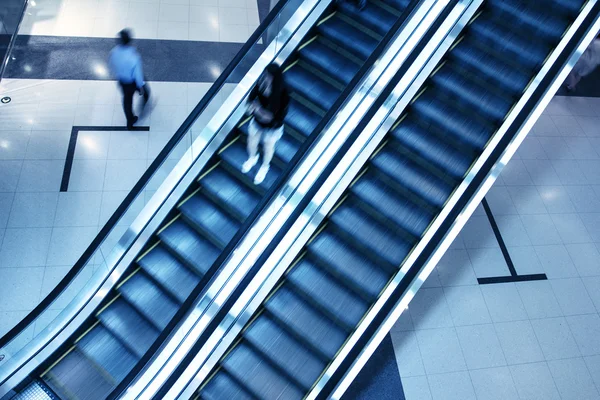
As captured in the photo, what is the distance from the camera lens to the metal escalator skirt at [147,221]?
481 centimetres

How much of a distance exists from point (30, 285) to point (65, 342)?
36.8 inches

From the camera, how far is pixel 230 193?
17.3 feet

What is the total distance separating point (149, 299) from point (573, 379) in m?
4.78

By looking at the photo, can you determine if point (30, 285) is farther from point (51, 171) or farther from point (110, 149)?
point (110, 149)

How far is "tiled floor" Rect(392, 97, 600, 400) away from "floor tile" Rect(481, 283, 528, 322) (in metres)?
0.01

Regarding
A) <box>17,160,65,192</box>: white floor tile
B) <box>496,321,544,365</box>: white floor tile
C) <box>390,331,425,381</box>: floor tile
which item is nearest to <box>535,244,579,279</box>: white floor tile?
<box>496,321,544,365</box>: white floor tile

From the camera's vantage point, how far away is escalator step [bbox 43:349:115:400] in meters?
4.89

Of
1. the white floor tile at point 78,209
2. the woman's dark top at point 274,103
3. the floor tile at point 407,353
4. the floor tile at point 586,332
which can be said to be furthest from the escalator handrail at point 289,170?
the floor tile at point 586,332

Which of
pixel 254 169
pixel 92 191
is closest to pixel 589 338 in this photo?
pixel 254 169

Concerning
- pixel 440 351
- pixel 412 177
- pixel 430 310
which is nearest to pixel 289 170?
pixel 412 177

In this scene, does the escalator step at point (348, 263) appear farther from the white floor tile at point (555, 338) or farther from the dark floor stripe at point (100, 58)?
the dark floor stripe at point (100, 58)

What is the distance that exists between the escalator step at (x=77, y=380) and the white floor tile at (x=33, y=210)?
1740 millimetres

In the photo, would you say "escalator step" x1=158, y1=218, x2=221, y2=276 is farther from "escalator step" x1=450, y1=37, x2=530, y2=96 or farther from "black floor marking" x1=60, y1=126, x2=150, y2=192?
"escalator step" x1=450, y1=37, x2=530, y2=96

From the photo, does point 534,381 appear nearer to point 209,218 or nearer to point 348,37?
point 209,218
